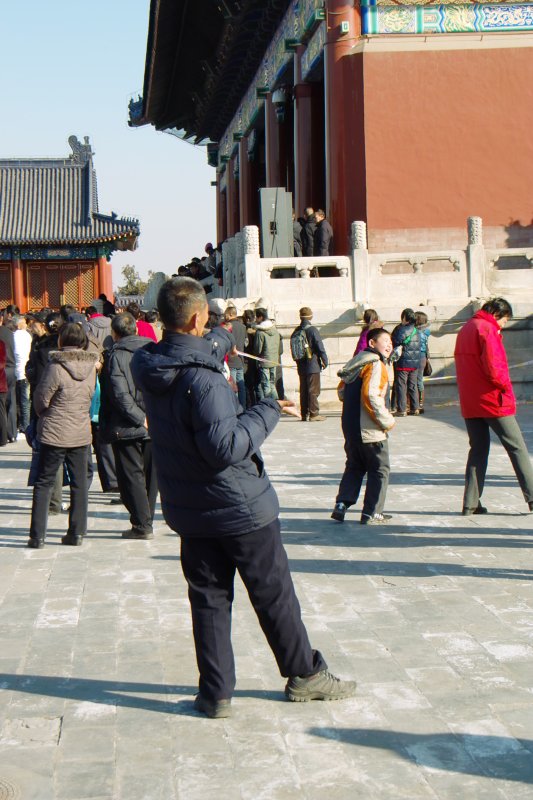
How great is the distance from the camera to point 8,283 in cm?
3938

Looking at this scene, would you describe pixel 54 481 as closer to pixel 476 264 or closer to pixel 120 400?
pixel 120 400

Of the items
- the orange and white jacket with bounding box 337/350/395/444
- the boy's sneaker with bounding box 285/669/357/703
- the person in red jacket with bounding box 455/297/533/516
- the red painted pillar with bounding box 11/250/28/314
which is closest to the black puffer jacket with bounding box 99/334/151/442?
the orange and white jacket with bounding box 337/350/395/444

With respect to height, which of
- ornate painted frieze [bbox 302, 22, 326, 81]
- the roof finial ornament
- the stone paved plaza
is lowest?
the stone paved plaza

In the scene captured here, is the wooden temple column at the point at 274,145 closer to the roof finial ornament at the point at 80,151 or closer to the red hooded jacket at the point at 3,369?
the red hooded jacket at the point at 3,369

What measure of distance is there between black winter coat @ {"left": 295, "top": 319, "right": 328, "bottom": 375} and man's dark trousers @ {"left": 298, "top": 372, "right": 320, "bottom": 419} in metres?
0.07

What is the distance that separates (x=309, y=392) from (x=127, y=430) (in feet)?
25.5

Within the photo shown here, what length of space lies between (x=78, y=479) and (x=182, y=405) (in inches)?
145

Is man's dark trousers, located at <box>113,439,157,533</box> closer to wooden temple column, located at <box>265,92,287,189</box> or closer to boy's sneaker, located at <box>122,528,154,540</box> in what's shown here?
boy's sneaker, located at <box>122,528,154,540</box>

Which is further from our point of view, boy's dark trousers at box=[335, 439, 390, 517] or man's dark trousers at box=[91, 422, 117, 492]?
man's dark trousers at box=[91, 422, 117, 492]

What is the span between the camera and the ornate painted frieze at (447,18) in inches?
737

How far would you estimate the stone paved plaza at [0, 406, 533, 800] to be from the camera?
3695mm

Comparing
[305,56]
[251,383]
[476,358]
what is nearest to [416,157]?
[305,56]

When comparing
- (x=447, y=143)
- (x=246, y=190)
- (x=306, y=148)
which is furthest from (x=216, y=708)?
(x=246, y=190)

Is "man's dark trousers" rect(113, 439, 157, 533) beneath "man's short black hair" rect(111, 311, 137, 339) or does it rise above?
beneath
